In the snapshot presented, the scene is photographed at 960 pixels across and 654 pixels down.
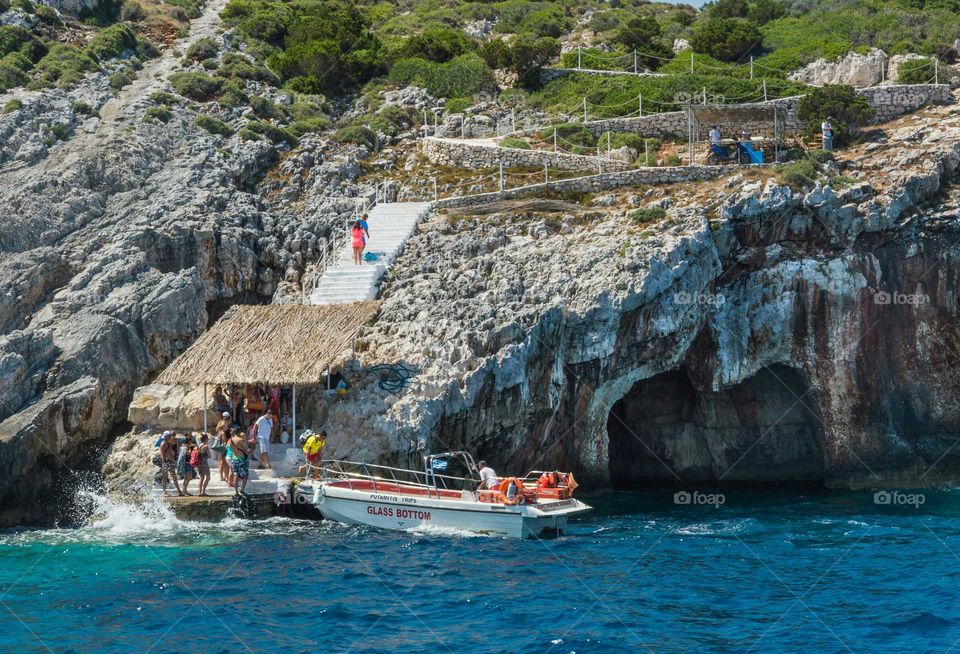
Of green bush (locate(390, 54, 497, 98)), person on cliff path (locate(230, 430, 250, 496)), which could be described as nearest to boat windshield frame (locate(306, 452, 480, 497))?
person on cliff path (locate(230, 430, 250, 496))

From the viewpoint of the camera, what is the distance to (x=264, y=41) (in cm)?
5938

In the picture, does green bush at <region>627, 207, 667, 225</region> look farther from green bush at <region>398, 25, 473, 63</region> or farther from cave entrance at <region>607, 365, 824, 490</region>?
green bush at <region>398, 25, 473, 63</region>

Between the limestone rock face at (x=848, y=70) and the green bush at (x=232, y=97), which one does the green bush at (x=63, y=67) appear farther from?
the limestone rock face at (x=848, y=70)

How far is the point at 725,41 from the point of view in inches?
2279

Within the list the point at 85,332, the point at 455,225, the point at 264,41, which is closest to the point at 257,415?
the point at 85,332

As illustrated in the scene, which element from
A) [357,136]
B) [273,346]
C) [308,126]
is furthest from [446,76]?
[273,346]

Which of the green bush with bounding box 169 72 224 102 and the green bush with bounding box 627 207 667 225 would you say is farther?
the green bush with bounding box 169 72 224 102

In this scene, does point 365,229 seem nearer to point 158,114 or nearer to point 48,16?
point 158,114

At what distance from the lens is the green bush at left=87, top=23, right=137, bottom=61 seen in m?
52.0

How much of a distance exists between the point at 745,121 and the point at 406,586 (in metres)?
28.5

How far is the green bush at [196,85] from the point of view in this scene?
160 ft

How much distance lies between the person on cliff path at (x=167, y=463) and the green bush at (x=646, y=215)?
1539 centimetres

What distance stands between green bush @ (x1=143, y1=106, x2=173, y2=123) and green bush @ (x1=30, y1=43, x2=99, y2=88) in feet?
15.6

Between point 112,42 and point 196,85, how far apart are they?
22.7 ft
